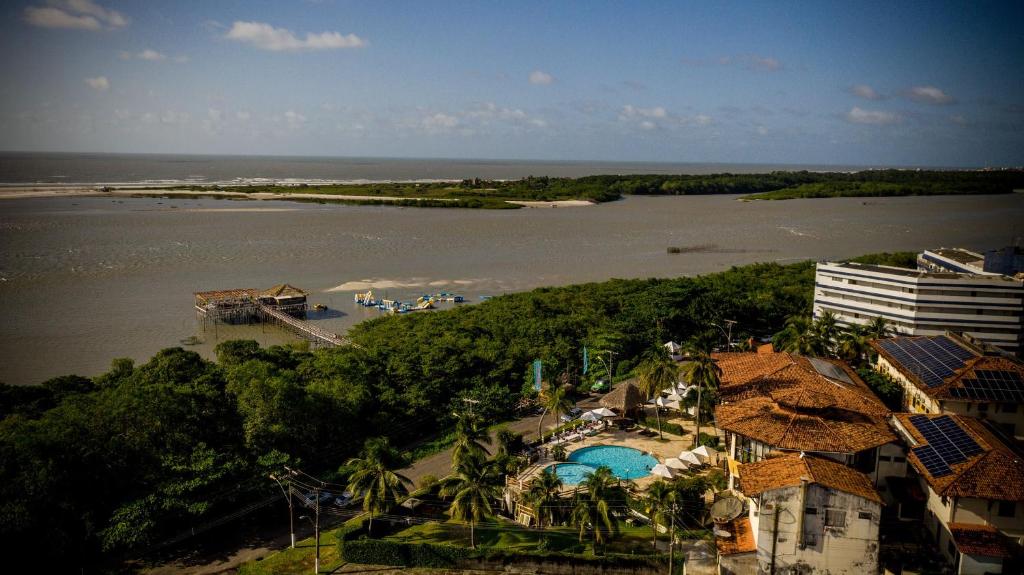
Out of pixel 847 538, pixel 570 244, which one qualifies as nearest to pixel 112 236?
pixel 570 244

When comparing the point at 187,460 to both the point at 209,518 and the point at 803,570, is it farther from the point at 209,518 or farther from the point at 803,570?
the point at 803,570

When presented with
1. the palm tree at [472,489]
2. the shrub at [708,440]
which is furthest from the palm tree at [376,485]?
the shrub at [708,440]

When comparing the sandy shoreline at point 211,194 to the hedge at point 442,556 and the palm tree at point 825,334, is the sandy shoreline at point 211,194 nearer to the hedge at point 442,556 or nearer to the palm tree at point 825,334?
the palm tree at point 825,334

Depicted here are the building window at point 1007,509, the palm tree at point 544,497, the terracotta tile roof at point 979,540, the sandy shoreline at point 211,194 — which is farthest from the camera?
the sandy shoreline at point 211,194

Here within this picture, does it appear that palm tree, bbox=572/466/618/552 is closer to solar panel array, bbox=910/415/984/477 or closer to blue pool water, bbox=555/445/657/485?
blue pool water, bbox=555/445/657/485

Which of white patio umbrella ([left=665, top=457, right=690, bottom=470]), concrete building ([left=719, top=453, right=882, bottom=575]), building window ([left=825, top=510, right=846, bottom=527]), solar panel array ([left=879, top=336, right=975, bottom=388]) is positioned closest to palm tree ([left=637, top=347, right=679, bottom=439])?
white patio umbrella ([left=665, top=457, right=690, bottom=470])

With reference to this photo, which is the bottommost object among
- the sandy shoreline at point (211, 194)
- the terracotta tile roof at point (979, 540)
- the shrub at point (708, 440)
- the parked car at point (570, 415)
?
the parked car at point (570, 415)
